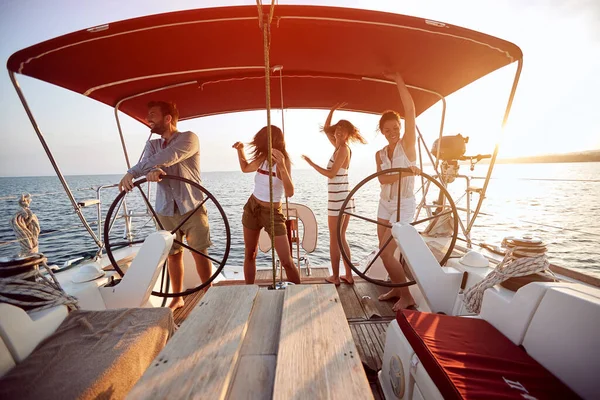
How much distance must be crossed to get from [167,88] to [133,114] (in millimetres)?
598

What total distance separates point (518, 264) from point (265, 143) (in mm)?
1612

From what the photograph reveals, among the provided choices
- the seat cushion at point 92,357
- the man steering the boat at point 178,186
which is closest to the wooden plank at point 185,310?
the man steering the boat at point 178,186

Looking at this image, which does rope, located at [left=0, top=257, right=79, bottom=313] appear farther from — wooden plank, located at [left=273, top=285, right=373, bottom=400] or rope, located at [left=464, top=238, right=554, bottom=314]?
rope, located at [left=464, top=238, right=554, bottom=314]

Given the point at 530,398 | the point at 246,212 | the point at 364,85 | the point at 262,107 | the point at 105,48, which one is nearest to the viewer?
the point at 530,398

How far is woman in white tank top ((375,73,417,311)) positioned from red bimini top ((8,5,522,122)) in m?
0.32

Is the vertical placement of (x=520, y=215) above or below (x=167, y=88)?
below

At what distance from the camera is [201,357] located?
77cm

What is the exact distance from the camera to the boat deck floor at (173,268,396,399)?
1.45 meters

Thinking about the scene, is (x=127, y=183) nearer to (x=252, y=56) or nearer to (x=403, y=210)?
(x=252, y=56)

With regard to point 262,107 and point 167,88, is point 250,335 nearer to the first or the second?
point 167,88

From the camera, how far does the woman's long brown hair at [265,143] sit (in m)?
1.87

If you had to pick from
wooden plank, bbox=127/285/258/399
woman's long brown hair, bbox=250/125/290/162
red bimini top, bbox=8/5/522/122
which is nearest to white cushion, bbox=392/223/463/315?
wooden plank, bbox=127/285/258/399

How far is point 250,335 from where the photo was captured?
3.18ft

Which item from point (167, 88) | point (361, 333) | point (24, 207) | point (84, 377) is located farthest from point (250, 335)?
point (167, 88)
